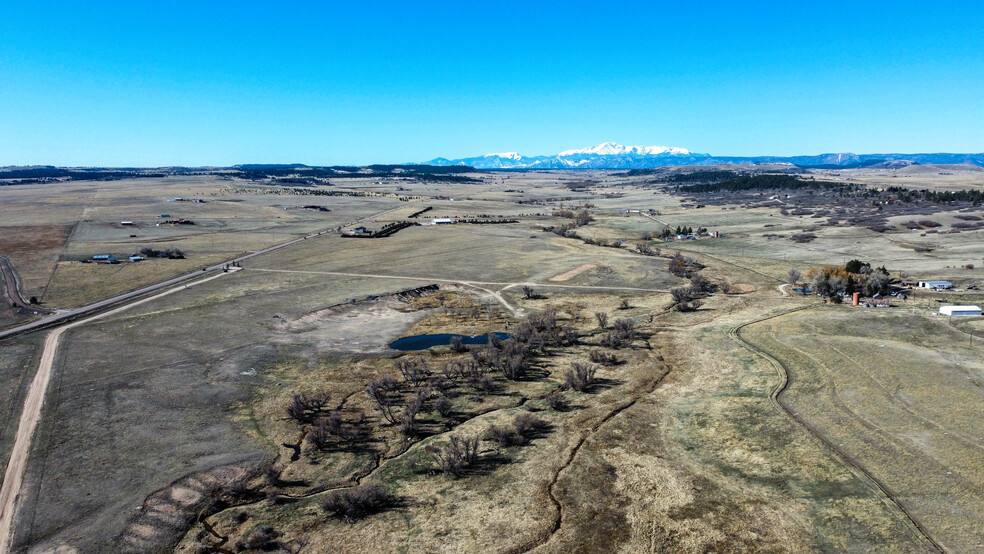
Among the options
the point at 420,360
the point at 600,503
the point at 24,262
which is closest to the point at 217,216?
the point at 24,262

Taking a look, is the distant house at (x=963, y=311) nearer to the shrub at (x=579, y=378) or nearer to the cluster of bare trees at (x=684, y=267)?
the cluster of bare trees at (x=684, y=267)

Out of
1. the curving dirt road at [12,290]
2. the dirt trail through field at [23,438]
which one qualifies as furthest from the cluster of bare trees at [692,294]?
the curving dirt road at [12,290]

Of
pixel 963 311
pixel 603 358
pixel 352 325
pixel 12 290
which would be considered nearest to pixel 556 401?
pixel 603 358

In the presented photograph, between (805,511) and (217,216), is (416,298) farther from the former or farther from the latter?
(217,216)

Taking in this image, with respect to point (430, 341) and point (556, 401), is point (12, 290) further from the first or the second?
point (556, 401)

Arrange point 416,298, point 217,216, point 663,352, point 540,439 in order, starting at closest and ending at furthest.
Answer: point 540,439, point 663,352, point 416,298, point 217,216
